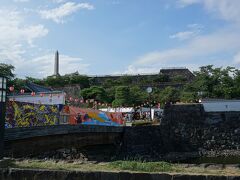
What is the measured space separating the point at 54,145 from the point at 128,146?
13687 mm

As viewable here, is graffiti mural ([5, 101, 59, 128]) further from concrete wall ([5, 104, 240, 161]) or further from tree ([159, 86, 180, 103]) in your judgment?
tree ([159, 86, 180, 103])

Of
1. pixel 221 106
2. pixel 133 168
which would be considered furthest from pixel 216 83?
pixel 133 168

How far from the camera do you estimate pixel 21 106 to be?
1579 cm

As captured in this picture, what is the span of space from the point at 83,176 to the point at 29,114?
9749 mm

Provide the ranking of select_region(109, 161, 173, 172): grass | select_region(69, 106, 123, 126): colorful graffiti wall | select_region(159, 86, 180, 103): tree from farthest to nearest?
select_region(159, 86, 180, 103): tree, select_region(69, 106, 123, 126): colorful graffiti wall, select_region(109, 161, 173, 172): grass

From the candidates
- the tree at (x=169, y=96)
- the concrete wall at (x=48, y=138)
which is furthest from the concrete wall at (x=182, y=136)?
the tree at (x=169, y=96)

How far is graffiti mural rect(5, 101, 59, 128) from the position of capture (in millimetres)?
15078

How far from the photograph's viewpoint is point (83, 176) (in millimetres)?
7391

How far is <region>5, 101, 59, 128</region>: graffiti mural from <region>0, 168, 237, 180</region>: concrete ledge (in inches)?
282

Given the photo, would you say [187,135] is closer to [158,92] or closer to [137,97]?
[137,97]

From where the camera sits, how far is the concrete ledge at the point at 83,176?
270 inches

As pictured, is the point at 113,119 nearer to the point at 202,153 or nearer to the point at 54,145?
the point at 202,153

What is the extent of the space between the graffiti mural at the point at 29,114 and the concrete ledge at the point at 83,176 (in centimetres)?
716

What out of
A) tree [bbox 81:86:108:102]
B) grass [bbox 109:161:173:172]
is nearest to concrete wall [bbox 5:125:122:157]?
grass [bbox 109:161:173:172]
